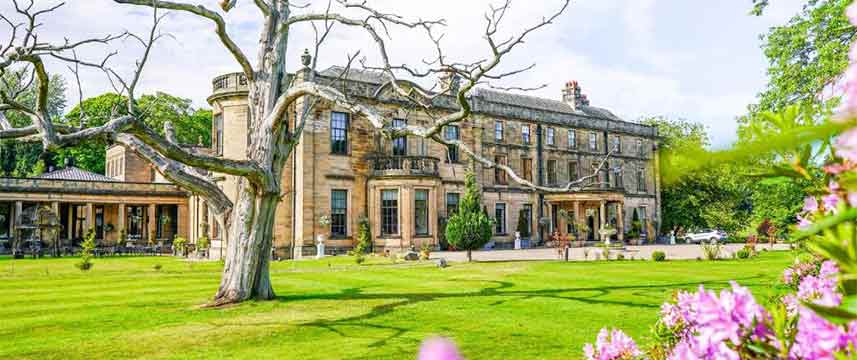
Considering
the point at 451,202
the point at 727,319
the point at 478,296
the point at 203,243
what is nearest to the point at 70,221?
the point at 203,243

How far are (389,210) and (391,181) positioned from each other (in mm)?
1520

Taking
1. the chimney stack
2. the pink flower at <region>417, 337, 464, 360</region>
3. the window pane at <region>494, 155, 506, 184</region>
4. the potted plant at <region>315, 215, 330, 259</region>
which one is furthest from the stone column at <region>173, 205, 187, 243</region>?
the pink flower at <region>417, 337, 464, 360</region>

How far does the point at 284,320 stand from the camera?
9.42 m

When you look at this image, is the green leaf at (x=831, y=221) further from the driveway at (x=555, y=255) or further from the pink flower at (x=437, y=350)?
the driveway at (x=555, y=255)

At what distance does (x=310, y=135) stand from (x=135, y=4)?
18.9 m

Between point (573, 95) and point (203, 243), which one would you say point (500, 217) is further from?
point (203, 243)

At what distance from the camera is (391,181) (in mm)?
31094

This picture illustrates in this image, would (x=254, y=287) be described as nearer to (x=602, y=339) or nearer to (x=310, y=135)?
(x=602, y=339)

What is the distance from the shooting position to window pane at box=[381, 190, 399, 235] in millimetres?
31219

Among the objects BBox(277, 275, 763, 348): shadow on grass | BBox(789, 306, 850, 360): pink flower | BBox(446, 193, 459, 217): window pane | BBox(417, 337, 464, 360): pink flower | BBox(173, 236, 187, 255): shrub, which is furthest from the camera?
BBox(446, 193, 459, 217): window pane

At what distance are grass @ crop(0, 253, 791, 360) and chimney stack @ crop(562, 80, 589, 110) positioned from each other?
32.4 meters

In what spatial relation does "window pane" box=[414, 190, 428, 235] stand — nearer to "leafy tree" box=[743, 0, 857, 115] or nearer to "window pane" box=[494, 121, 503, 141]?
"window pane" box=[494, 121, 503, 141]

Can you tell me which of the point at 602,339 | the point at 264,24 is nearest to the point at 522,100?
the point at 264,24

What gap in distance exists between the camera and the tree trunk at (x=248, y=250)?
11273mm
